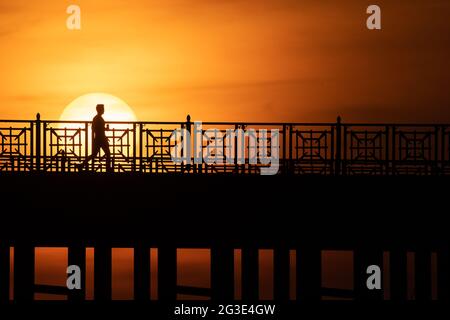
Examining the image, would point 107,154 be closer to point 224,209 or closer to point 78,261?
point 224,209

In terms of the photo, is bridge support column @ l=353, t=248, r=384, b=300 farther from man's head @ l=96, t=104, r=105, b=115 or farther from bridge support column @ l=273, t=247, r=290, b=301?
man's head @ l=96, t=104, r=105, b=115

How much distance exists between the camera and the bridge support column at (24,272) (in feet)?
95.5

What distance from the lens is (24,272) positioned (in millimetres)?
29453

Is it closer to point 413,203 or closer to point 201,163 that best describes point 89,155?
point 201,163

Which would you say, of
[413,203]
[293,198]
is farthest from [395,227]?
[293,198]

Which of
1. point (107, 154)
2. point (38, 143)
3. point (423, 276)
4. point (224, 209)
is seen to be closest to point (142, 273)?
point (107, 154)

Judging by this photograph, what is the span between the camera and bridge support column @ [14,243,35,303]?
2911 cm

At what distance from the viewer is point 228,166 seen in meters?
26.7

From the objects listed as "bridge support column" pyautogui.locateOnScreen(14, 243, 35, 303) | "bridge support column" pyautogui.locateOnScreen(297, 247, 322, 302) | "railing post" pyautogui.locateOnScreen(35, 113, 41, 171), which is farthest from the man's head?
"bridge support column" pyautogui.locateOnScreen(297, 247, 322, 302)

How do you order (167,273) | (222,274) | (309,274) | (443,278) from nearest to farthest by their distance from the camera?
(309,274), (167,273), (222,274), (443,278)

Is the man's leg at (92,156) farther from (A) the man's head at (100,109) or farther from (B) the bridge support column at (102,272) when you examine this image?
(B) the bridge support column at (102,272)

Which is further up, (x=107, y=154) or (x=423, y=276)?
(x=107, y=154)
